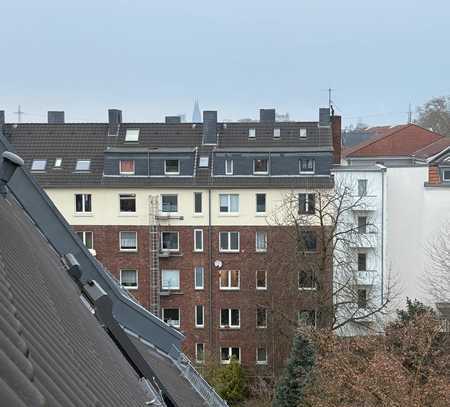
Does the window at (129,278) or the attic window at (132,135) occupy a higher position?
the attic window at (132,135)

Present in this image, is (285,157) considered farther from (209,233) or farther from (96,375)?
(96,375)

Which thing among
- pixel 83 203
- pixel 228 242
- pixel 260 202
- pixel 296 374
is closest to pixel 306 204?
pixel 260 202

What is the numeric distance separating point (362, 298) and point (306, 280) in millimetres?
3307

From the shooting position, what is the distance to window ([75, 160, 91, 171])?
30869mm

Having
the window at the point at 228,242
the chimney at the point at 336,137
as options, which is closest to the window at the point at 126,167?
the window at the point at 228,242

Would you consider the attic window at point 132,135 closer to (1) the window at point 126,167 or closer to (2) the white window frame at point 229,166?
(1) the window at point 126,167

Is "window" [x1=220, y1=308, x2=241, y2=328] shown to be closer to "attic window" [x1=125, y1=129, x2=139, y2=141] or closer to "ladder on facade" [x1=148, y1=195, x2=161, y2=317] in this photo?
"ladder on facade" [x1=148, y1=195, x2=161, y2=317]

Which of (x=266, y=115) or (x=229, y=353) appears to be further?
(x=266, y=115)

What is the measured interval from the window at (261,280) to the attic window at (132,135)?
8842mm

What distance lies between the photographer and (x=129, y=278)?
3027 centimetres

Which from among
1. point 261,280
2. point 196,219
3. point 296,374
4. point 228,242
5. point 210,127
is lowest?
point 296,374

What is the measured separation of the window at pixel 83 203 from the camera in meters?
30.5

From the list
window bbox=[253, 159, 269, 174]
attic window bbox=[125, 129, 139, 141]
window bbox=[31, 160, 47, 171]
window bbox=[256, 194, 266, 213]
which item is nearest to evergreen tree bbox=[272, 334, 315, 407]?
window bbox=[256, 194, 266, 213]

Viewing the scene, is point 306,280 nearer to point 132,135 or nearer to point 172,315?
point 172,315
